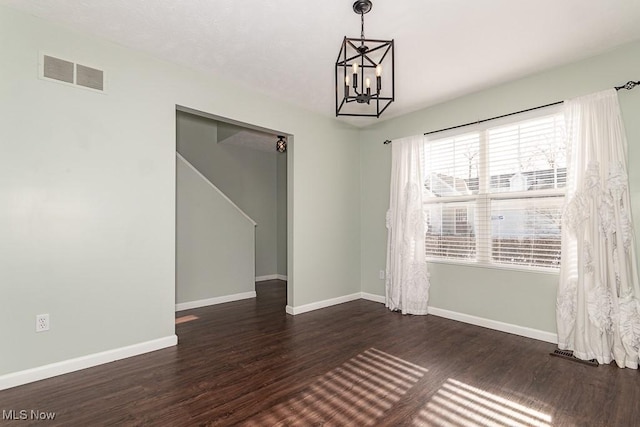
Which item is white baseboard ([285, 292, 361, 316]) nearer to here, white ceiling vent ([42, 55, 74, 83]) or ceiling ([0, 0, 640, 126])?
ceiling ([0, 0, 640, 126])

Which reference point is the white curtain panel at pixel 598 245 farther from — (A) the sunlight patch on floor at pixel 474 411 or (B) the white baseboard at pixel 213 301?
(B) the white baseboard at pixel 213 301

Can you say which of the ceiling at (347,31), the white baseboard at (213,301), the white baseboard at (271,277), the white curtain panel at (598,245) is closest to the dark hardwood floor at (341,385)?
the white curtain panel at (598,245)

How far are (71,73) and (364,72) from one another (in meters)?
2.59

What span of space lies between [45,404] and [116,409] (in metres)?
0.50

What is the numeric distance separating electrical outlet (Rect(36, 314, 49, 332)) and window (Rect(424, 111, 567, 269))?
4.03 meters

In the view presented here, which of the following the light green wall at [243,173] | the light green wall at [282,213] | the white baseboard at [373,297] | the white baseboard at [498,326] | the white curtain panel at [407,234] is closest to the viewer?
the white baseboard at [498,326]

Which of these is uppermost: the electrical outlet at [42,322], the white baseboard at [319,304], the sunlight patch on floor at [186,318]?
the electrical outlet at [42,322]

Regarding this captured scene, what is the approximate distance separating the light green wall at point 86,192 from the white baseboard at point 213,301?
4.63ft

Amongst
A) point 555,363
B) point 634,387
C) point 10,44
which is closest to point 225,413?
point 555,363

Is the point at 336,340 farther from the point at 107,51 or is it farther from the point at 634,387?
the point at 107,51

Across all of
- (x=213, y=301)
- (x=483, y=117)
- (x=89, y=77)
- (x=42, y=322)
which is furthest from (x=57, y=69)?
(x=483, y=117)

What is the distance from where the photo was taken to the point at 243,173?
6824mm

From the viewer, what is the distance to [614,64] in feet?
9.61

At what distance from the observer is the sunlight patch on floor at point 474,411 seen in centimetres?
196
